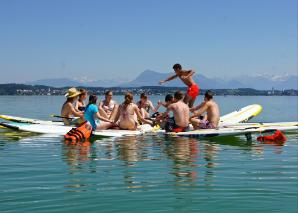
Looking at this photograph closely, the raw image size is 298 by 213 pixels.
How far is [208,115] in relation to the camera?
1623 centimetres

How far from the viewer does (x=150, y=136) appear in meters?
16.4

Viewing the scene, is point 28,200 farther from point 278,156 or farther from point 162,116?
point 162,116

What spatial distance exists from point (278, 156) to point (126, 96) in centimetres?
548

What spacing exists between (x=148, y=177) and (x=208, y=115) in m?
7.74

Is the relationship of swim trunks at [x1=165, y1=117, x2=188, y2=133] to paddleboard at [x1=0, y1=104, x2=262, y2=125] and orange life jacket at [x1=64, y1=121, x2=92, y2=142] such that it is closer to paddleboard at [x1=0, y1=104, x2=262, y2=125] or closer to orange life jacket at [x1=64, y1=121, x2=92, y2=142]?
orange life jacket at [x1=64, y1=121, x2=92, y2=142]

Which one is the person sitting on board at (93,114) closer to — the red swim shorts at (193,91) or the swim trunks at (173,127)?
the swim trunks at (173,127)

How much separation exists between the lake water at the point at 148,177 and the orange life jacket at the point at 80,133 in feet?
1.57

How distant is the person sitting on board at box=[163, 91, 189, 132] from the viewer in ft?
50.6

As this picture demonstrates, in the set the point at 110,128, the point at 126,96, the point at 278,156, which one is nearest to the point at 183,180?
the point at 278,156

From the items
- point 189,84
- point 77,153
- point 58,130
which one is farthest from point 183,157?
point 189,84

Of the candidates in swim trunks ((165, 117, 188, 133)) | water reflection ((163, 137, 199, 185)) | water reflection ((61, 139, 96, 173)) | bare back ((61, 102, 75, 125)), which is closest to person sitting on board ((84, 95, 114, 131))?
water reflection ((61, 139, 96, 173))

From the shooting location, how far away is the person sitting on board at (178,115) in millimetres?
15414

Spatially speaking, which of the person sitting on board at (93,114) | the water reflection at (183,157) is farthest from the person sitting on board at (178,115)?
the person sitting on board at (93,114)

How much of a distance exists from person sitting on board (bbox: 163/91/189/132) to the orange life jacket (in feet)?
9.16
